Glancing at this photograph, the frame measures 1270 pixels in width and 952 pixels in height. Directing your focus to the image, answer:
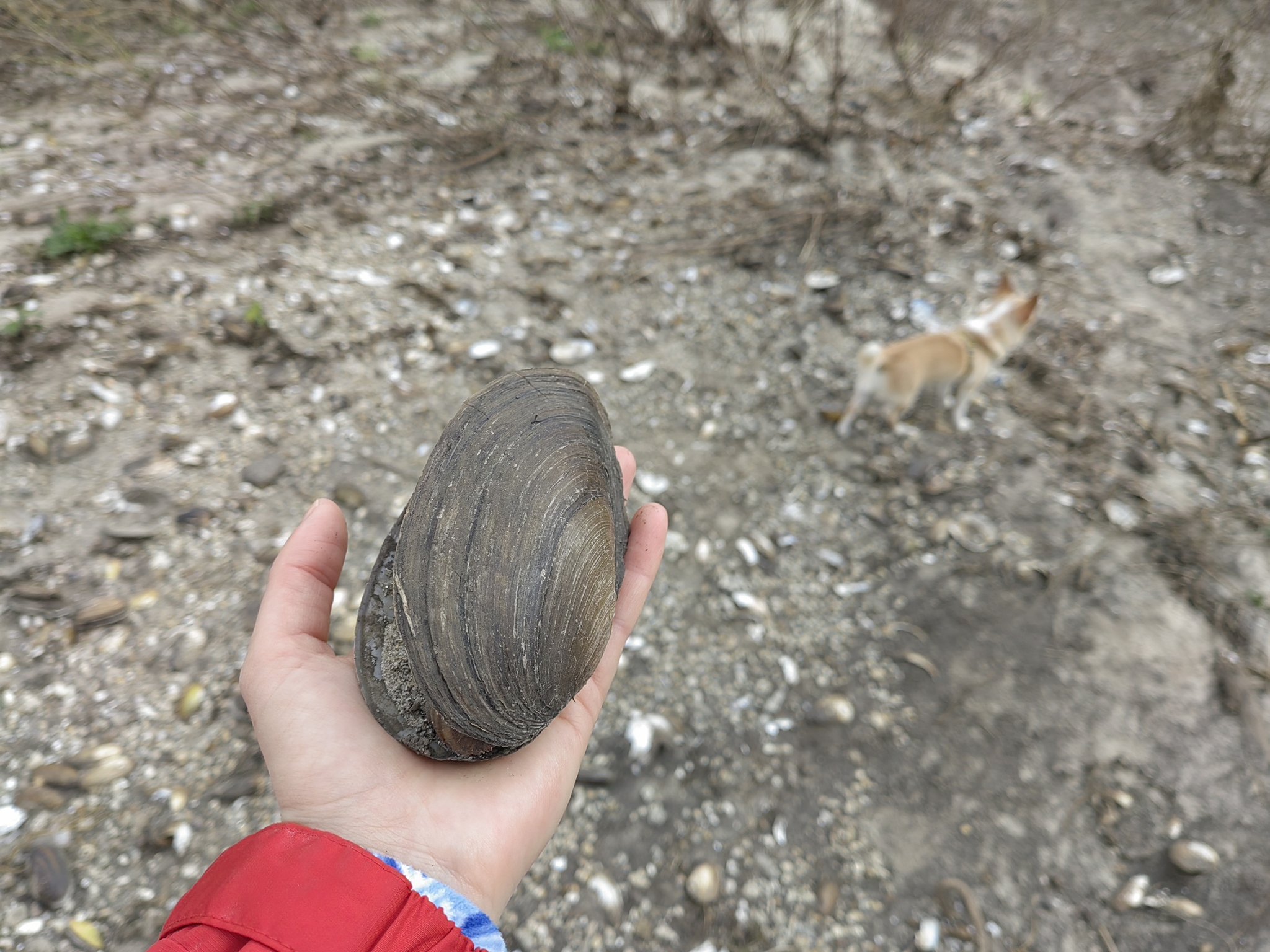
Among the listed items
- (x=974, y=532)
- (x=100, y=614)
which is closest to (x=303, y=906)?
(x=100, y=614)

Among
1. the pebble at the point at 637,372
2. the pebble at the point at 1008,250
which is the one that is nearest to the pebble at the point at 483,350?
the pebble at the point at 637,372

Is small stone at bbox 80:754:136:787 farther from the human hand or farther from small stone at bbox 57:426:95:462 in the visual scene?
small stone at bbox 57:426:95:462

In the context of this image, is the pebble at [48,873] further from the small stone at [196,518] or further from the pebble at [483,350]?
the pebble at [483,350]

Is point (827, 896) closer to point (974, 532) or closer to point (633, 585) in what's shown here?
point (633, 585)

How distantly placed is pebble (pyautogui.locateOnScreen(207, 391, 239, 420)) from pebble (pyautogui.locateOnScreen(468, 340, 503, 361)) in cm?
109

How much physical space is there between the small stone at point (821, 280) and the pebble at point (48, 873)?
4.21 m

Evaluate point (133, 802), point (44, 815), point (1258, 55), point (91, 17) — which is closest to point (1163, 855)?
point (133, 802)

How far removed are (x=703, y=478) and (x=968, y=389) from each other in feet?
4.95

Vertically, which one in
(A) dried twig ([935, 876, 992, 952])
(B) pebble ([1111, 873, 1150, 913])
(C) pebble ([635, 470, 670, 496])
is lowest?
(A) dried twig ([935, 876, 992, 952])

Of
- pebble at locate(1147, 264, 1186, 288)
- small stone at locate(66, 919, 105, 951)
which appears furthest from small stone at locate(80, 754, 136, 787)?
pebble at locate(1147, 264, 1186, 288)

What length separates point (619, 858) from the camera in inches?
87.5

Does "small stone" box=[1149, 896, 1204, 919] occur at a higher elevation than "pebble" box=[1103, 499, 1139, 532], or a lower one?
lower

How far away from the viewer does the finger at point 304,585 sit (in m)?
1.77

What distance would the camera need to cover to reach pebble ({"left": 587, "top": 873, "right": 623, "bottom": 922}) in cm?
212
